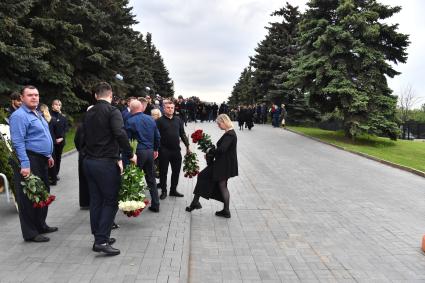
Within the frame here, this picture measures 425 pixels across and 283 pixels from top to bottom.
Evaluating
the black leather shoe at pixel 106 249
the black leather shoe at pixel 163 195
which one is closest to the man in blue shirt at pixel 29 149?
the black leather shoe at pixel 106 249

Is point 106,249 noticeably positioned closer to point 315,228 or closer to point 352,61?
point 315,228

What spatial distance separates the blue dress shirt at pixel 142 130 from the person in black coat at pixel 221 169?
107 cm

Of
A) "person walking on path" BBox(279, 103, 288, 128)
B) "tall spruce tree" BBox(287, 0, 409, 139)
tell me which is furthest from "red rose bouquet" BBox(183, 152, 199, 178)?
"person walking on path" BBox(279, 103, 288, 128)

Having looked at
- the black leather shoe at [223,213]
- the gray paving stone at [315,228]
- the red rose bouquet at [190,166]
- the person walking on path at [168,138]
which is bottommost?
the gray paving stone at [315,228]

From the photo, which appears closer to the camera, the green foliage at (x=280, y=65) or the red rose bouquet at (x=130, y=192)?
the red rose bouquet at (x=130, y=192)

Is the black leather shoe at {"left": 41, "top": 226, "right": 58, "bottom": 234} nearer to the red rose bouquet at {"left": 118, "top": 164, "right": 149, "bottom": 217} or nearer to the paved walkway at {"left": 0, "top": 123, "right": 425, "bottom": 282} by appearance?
the paved walkway at {"left": 0, "top": 123, "right": 425, "bottom": 282}

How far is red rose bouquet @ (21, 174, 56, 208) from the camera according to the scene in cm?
562

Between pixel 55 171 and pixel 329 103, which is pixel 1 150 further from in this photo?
pixel 329 103

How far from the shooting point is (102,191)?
17.9 feet

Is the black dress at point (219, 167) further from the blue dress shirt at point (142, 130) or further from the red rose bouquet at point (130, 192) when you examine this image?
the red rose bouquet at point (130, 192)

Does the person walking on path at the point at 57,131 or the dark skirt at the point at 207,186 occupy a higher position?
the person walking on path at the point at 57,131

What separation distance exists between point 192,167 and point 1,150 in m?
3.56

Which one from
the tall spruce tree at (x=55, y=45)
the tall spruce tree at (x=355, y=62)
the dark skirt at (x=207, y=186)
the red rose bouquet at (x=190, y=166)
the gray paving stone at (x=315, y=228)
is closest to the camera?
the gray paving stone at (x=315, y=228)

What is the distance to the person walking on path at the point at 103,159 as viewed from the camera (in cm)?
536
